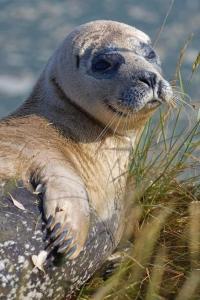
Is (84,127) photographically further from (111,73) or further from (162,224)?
(162,224)

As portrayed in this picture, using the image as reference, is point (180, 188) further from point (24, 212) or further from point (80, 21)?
point (80, 21)

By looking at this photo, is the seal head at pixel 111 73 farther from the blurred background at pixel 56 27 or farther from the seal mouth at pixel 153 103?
the blurred background at pixel 56 27

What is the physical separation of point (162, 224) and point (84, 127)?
719 millimetres

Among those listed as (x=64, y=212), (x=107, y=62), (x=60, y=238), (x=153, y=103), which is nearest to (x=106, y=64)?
(x=107, y=62)

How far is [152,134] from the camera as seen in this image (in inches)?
238

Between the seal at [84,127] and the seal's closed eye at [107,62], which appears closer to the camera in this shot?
the seal at [84,127]

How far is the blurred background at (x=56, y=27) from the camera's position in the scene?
1117cm

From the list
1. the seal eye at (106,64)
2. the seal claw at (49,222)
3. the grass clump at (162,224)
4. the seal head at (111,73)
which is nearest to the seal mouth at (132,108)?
the seal head at (111,73)

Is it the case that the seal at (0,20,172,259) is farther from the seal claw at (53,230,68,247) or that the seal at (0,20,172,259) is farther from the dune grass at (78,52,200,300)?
the dune grass at (78,52,200,300)

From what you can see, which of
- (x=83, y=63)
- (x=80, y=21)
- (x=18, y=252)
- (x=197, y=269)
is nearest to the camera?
(x=18, y=252)

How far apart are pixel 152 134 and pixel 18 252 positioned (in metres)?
1.52

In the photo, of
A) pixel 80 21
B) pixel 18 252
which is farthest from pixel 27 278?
pixel 80 21

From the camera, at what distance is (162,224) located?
5.65 metres

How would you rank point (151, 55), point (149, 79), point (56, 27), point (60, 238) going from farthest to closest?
point (56, 27) → point (151, 55) → point (149, 79) → point (60, 238)
